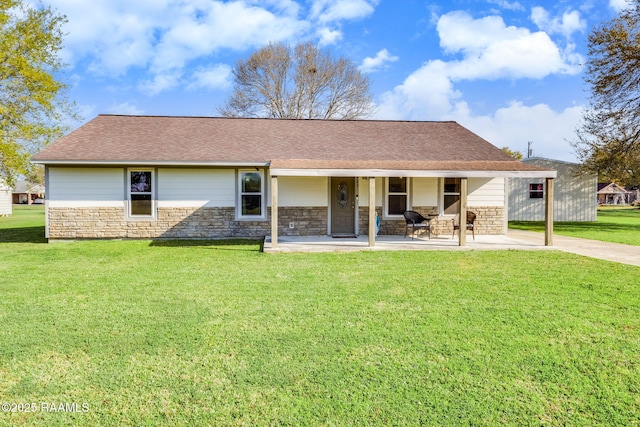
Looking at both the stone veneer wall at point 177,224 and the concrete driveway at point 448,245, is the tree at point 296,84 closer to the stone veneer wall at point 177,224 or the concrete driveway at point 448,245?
the stone veneer wall at point 177,224

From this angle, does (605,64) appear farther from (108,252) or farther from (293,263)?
(108,252)

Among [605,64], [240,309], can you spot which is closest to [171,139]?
[240,309]

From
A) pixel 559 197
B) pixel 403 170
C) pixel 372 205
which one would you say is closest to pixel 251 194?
pixel 372 205

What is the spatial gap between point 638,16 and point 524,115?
19.0 ft

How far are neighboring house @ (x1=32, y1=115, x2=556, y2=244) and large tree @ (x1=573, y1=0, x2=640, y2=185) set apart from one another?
891cm

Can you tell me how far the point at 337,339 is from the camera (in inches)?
151

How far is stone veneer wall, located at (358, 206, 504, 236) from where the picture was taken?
12281 millimetres

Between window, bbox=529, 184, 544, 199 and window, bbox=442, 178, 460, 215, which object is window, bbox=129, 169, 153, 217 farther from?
window, bbox=529, 184, 544, 199

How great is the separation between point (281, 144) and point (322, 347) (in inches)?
396

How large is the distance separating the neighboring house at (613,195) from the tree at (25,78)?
66.9 m

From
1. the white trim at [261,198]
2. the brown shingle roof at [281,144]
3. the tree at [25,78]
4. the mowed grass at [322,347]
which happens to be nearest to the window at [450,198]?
the brown shingle roof at [281,144]

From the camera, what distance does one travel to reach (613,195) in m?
61.2

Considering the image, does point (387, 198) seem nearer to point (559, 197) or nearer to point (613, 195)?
point (559, 197)

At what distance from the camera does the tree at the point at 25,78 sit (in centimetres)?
1293
